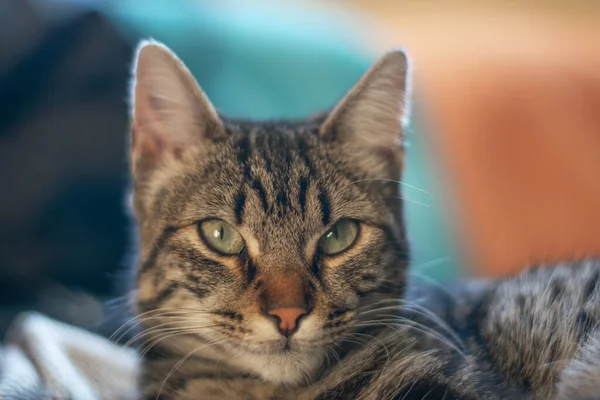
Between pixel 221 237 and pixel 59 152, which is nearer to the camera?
pixel 221 237

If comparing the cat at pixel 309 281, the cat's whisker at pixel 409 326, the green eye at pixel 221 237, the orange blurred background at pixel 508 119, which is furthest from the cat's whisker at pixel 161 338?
the orange blurred background at pixel 508 119

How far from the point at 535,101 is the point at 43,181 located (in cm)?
136

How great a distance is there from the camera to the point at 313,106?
174cm

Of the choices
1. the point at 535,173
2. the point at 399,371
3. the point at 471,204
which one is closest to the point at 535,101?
the point at 535,173

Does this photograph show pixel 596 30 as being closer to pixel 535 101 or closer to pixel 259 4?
pixel 535 101

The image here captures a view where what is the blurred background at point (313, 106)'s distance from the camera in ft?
5.36

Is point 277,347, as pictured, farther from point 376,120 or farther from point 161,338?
point 376,120

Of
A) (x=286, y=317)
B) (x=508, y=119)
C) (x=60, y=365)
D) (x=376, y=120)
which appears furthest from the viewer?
(x=508, y=119)

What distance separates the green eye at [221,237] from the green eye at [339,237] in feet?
0.40

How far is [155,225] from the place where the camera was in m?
0.97

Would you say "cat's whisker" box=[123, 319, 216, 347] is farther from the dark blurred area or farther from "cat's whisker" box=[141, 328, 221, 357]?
the dark blurred area

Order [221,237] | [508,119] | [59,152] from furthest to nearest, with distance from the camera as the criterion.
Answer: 1. [508,119]
2. [59,152]
3. [221,237]

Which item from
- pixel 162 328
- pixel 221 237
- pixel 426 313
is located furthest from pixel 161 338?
pixel 426 313

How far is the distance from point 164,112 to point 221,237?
0.24 meters
